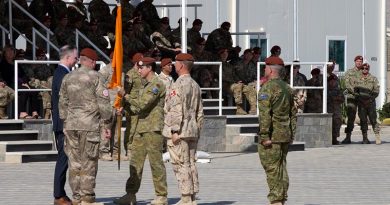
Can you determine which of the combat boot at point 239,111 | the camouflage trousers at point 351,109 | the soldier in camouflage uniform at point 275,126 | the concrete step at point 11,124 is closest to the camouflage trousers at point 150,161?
the soldier in camouflage uniform at point 275,126

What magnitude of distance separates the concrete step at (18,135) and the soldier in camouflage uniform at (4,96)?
2.33 ft

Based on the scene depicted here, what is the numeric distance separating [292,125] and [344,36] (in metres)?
23.9

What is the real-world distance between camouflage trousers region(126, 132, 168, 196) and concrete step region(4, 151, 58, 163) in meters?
7.07

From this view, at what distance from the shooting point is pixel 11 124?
24.7 metres

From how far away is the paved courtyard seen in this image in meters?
18.1

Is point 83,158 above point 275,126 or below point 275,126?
below

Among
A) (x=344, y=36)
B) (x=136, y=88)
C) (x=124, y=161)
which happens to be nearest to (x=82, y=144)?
(x=136, y=88)

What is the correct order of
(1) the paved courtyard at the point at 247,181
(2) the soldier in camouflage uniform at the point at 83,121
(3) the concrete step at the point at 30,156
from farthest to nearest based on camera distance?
(3) the concrete step at the point at 30,156 < (1) the paved courtyard at the point at 247,181 < (2) the soldier in camouflage uniform at the point at 83,121

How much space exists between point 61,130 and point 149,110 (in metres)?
1.15

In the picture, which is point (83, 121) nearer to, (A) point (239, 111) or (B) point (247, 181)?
(B) point (247, 181)

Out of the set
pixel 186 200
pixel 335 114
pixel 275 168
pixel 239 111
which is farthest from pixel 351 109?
pixel 275 168

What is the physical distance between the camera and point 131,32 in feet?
92.8

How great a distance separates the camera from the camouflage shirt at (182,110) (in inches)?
648

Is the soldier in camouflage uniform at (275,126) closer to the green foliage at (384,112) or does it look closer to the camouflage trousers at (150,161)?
the camouflage trousers at (150,161)
